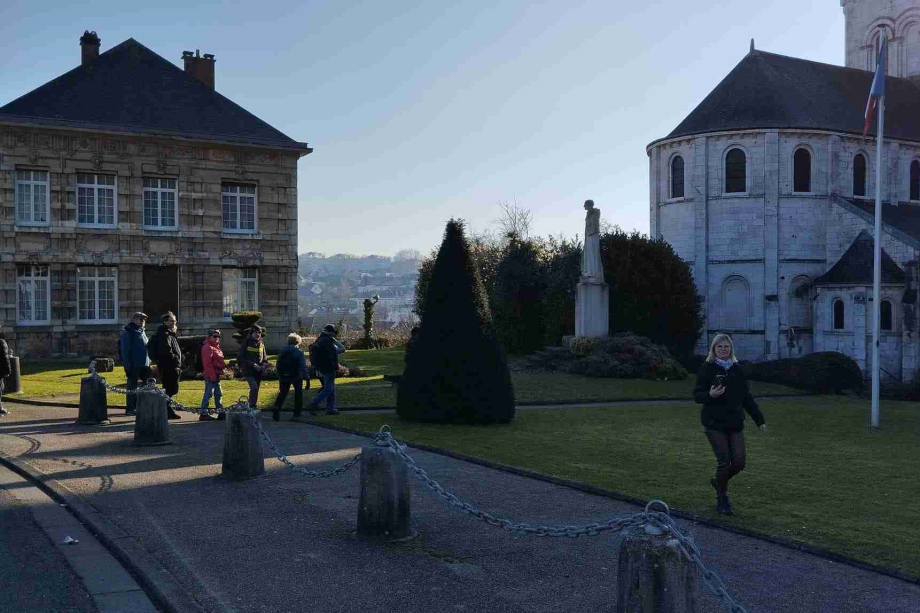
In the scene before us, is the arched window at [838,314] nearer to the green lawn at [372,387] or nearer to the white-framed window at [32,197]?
the green lawn at [372,387]

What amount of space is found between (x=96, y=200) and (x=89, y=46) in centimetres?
635

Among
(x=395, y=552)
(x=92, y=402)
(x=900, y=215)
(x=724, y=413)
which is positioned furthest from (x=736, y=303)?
(x=395, y=552)

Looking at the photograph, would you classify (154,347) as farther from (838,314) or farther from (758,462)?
A: (838,314)

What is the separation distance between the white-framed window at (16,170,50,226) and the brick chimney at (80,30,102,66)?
5393 millimetres

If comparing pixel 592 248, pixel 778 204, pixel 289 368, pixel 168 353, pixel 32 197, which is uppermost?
pixel 778 204

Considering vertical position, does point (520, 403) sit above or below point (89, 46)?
below

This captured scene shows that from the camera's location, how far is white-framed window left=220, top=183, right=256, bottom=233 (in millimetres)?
32750

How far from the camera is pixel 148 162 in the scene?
102ft

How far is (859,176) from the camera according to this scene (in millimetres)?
40469

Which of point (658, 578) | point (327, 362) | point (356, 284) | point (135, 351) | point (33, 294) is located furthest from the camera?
point (356, 284)

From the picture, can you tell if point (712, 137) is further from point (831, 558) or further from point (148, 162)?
point (831, 558)

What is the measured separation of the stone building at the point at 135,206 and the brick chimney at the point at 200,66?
0.05m

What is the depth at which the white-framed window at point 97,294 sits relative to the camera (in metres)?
30.5

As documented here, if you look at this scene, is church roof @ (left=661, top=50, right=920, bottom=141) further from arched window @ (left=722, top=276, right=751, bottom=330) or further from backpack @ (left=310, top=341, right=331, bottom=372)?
backpack @ (left=310, top=341, right=331, bottom=372)
